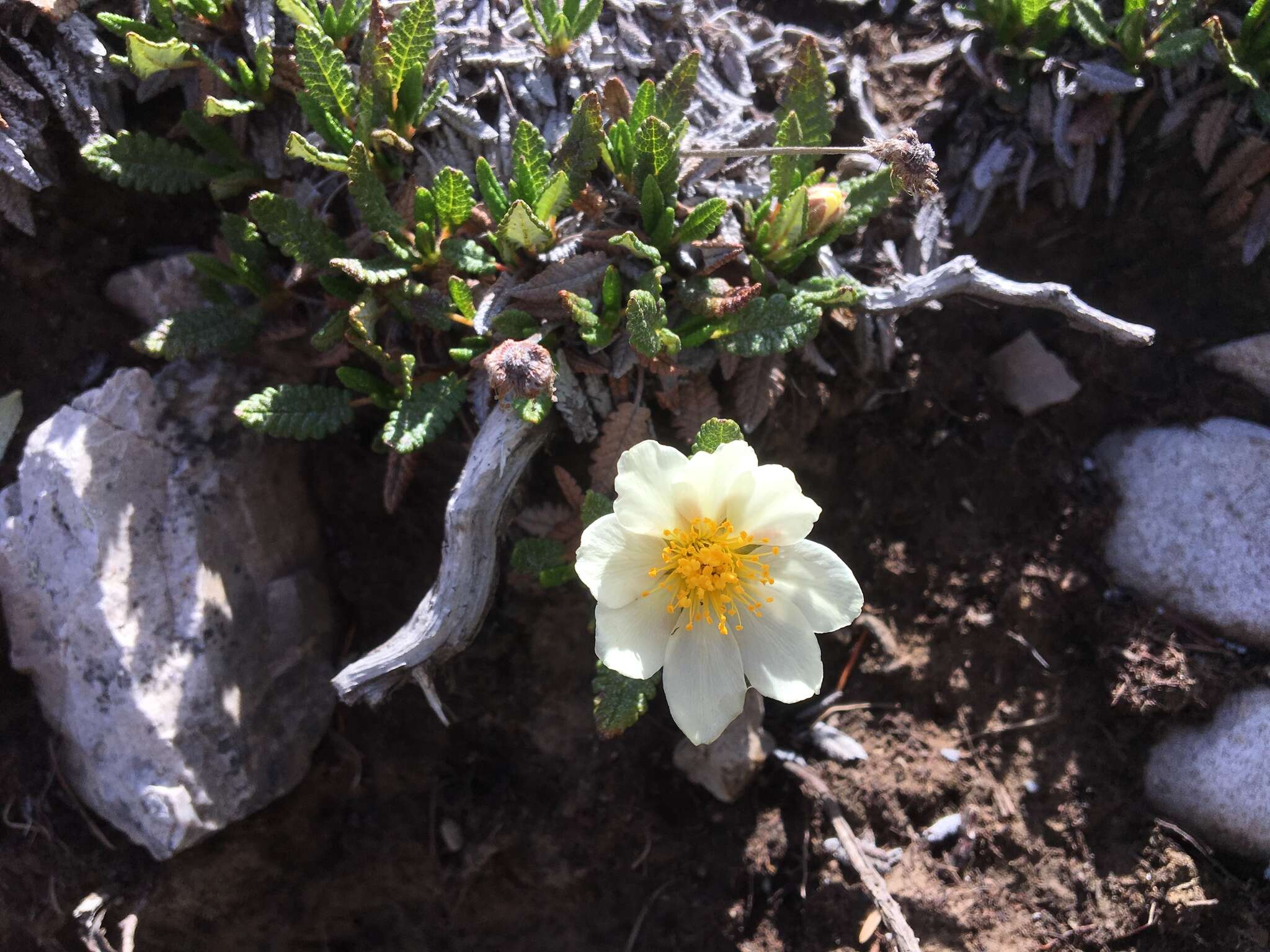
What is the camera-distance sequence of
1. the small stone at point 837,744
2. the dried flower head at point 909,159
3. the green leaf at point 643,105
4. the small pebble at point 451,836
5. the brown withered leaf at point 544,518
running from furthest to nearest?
the small pebble at point 451,836, the small stone at point 837,744, the brown withered leaf at point 544,518, the green leaf at point 643,105, the dried flower head at point 909,159

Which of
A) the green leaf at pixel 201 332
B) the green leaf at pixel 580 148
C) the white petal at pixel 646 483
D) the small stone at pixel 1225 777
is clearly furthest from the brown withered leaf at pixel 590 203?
the small stone at pixel 1225 777

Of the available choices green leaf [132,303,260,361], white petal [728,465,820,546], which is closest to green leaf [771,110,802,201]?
white petal [728,465,820,546]

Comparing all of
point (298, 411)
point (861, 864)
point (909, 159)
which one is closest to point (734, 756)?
point (861, 864)

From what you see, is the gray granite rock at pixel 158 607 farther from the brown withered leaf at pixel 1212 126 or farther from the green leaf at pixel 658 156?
the brown withered leaf at pixel 1212 126

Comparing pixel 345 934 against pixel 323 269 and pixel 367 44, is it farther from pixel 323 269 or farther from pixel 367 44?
pixel 367 44

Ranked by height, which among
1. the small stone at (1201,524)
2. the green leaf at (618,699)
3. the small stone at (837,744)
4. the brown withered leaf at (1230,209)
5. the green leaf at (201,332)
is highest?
the green leaf at (201,332)

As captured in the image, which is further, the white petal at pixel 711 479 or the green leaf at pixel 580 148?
the green leaf at pixel 580 148

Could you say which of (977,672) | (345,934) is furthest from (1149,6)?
(345,934)

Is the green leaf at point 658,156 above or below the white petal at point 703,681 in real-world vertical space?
above
